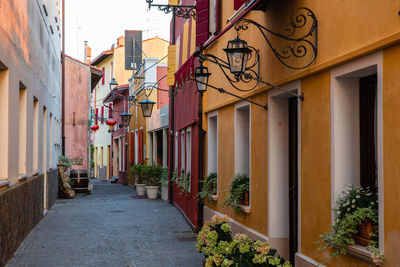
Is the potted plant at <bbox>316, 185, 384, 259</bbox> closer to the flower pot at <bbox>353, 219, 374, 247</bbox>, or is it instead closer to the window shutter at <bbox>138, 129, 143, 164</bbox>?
the flower pot at <bbox>353, 219, 374, 247</bbox>

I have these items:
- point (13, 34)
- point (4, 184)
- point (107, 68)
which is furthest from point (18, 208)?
point (107, 68)

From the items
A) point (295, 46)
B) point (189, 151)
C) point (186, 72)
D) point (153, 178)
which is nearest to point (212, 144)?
point (186, 72)

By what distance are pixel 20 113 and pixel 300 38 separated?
5.73 meters

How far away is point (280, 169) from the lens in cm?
729

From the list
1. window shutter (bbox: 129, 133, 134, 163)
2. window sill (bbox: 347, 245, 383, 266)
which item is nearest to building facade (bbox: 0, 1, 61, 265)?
window sill (bbox: 347, 245, 383, 266)

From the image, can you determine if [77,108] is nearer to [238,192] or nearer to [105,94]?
[105,94]

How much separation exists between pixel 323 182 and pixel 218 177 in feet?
16.4

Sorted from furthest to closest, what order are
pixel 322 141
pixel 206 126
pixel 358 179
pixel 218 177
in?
pixel 206 126 → pixel 218 177 → pixel 322 141 → pixel 358 179

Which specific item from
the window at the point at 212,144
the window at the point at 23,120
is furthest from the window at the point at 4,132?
the window at the point at 212,144

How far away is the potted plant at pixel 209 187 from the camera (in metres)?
10.8

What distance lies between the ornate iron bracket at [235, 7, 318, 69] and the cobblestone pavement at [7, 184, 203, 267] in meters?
3.29

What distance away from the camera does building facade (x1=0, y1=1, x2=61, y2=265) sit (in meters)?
7.81

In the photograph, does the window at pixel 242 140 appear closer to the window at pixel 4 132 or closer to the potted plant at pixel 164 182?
the window at pixel 4 132

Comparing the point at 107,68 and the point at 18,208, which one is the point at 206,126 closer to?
the point at 18,208
